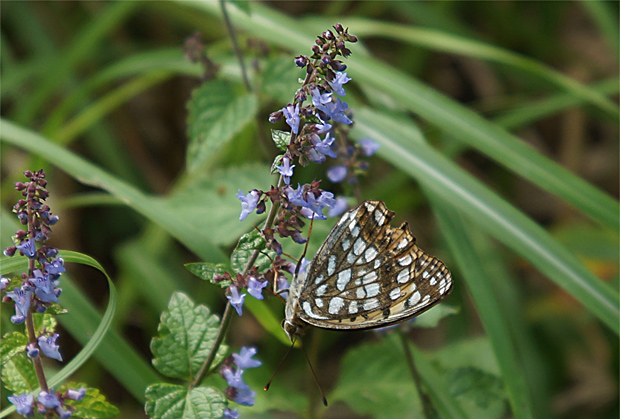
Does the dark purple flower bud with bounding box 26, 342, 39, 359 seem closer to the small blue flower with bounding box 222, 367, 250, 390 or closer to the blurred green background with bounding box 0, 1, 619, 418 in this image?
the small blue flower with bounding box 222, 367, 250, 390

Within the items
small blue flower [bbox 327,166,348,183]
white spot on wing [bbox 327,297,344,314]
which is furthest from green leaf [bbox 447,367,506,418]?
small blue flower [bbox 327,166,348,183]

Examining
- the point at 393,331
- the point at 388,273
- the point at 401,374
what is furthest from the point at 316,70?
the point at 401,374

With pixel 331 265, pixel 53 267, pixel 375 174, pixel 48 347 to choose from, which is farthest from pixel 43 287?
pixel 375 174

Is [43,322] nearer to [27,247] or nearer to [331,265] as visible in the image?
[27,247]

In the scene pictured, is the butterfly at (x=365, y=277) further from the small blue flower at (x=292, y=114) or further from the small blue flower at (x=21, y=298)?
the small blue flower at (x=21, y=298)

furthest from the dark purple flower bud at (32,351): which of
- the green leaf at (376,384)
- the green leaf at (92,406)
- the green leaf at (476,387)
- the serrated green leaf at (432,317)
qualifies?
the green leaf at (476,387)

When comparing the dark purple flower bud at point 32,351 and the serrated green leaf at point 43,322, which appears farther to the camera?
the serrated green leaf at point 43,322
